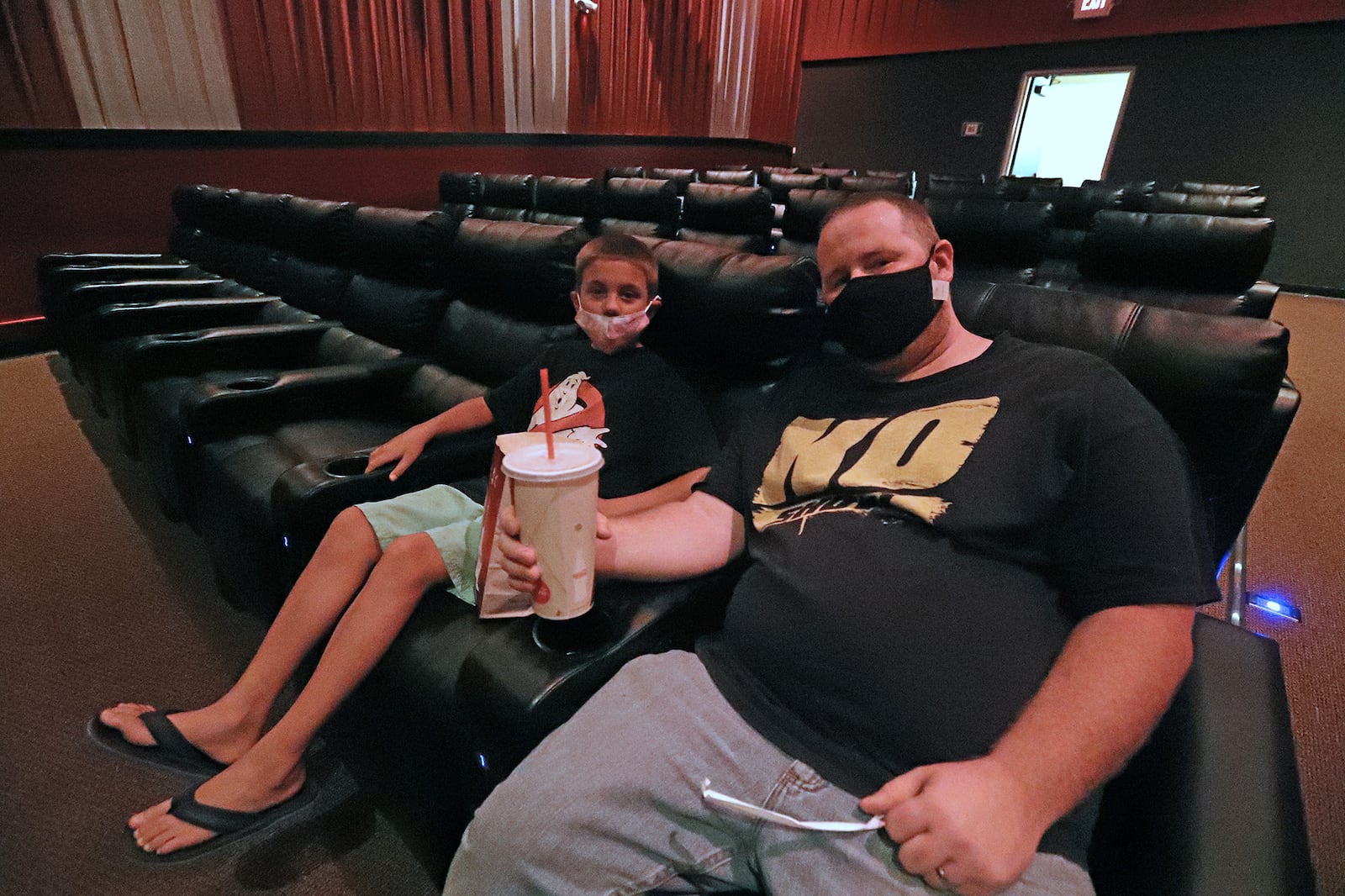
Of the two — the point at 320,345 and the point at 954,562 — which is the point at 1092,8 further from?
the point at 954,562

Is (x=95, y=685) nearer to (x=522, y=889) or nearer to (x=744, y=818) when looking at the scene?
(x=522, y=889)

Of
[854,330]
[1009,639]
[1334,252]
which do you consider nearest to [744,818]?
[1009,639]

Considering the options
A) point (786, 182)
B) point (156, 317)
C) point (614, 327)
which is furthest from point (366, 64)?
point (614, 327)

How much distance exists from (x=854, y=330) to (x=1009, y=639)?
475 millimetres

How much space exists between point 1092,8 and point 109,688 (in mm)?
9203

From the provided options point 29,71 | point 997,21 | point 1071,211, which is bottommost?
point 1071,211

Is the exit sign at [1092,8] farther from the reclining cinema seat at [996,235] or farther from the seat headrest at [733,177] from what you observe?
the reclining cinema seat at [996,235]

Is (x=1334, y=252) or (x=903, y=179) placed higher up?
(x=903, y=179)

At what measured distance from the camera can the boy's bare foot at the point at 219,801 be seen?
42.3 inches

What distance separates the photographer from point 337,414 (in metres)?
1.99

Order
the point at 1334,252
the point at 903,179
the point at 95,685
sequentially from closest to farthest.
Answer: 1. the point at 95,685
2. the point at 903,179
3. the point at 1334,252

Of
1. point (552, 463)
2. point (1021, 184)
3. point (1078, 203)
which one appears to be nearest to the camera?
point (552, 463)

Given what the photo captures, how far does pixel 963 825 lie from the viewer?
23.4 inches

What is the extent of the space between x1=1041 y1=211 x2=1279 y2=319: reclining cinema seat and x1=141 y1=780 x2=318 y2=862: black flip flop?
247 cm
